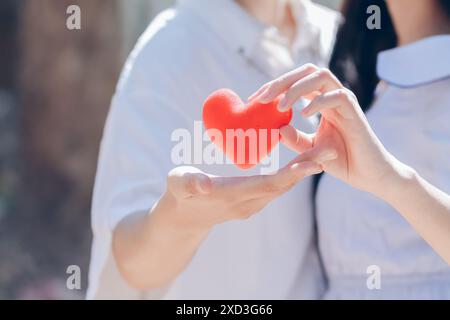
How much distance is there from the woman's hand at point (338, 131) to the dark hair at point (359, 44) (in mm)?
554

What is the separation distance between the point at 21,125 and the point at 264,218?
2214 mm

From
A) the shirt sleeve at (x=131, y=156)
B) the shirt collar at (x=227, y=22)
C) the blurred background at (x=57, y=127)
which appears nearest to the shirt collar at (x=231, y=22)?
the shirt collar at (x=227, y=22)

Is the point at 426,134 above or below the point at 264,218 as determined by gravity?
above

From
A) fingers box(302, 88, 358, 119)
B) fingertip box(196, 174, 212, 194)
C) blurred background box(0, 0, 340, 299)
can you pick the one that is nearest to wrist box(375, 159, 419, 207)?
fingers box(302, 88, 358, 119)

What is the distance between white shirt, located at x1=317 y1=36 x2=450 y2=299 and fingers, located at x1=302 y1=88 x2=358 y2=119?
0.38 metres

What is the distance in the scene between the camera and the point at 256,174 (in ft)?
5.19

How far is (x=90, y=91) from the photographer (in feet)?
11.7

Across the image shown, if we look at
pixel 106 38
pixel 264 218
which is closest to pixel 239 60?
pixel 264 218

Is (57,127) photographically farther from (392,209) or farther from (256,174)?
(392,209)

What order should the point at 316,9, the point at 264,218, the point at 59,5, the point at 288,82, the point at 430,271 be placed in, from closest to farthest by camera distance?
the point at 288,82
the point at 430,271
the point at 264,218
the point at 316,9
the point at 59,5

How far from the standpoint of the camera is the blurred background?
11.6 feet

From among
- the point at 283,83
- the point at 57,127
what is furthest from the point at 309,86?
the point at 57,127

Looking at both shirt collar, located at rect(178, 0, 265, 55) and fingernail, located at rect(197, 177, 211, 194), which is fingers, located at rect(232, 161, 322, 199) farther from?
shirt collar, located at rect(178, 0, 265, 55)

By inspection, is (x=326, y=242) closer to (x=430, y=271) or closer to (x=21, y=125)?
(x=430, y=271)
